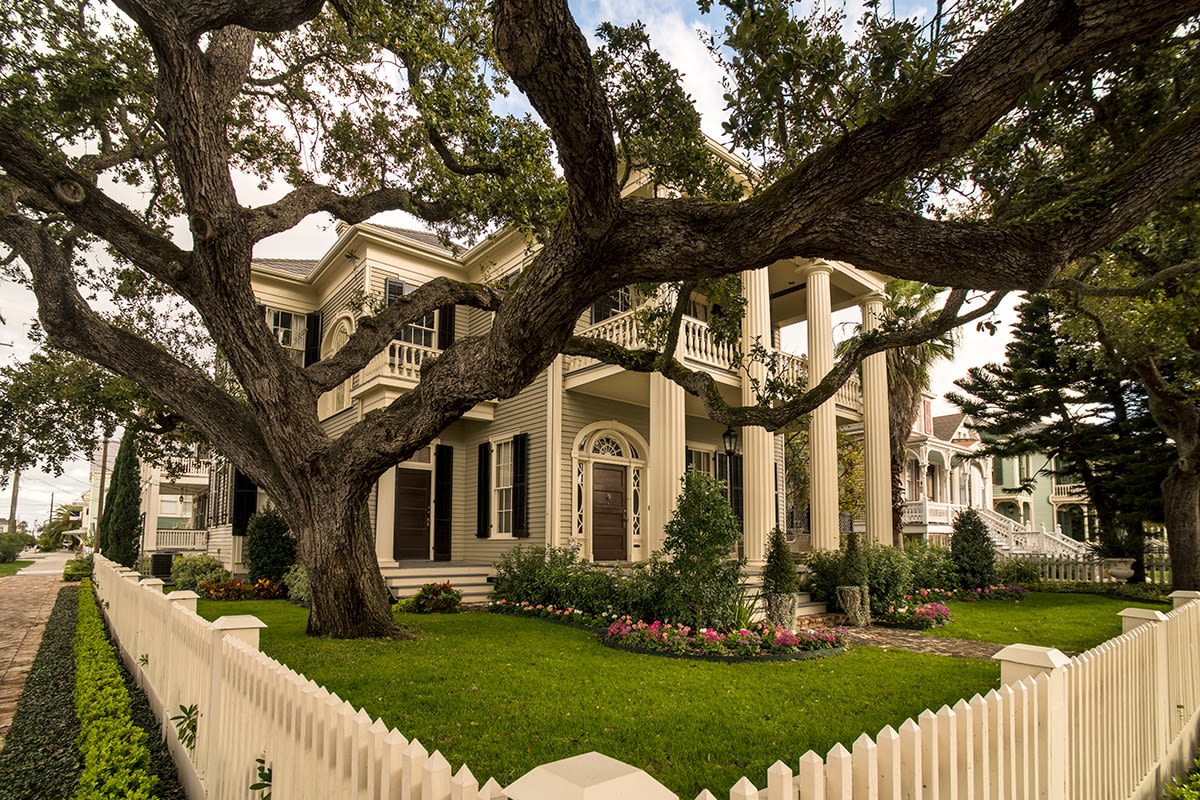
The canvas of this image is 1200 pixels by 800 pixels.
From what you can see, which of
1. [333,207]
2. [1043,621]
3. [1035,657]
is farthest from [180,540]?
[1035,657]

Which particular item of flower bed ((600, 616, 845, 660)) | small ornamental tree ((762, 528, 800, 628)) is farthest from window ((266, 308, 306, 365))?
small ornamental tree ((762, 528, 800, 628))

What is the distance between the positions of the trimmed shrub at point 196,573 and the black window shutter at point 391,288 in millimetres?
7728

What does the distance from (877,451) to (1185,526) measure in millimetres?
6006

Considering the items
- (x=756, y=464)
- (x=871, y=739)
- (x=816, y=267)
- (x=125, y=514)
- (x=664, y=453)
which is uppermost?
(x=816, y=267)

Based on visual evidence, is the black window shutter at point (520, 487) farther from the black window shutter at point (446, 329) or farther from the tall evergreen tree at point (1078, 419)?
the tall evergreen tree at point (1078, 419)

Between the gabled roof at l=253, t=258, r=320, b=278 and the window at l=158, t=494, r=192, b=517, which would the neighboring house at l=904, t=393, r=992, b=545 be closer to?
the gabled roof at l=253, t=258, r=320, b=278

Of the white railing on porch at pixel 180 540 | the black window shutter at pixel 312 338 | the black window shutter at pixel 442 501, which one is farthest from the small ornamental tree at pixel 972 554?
the white railing on porch at pixel 180 540

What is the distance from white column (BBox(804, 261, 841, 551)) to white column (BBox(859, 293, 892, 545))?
1361 mm

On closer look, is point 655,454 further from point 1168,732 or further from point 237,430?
point 1168,732

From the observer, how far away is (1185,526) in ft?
44.5

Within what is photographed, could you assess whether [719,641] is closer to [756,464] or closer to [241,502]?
[756,464]

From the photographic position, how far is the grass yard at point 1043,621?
9.48m

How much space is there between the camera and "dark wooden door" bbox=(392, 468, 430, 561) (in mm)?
15047

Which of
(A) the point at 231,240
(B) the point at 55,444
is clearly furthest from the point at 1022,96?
(B) the point at 55,444
